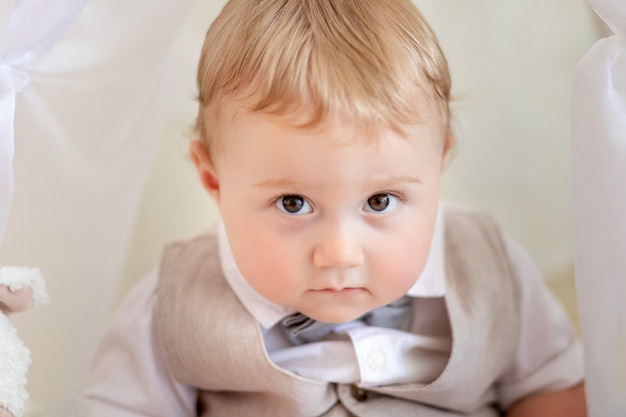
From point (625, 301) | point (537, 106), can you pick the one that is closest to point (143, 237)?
point (537, 106)

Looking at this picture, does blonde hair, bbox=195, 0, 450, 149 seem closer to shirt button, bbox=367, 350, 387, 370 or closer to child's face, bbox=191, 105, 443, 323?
child's face, bbox=191, 105, 443, 323

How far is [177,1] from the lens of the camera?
1.12 metres

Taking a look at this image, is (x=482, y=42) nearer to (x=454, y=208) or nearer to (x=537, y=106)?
(x=537, y=106)

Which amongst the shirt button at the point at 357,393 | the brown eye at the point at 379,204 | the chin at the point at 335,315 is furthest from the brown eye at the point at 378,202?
the shirt button at the point at 357,393

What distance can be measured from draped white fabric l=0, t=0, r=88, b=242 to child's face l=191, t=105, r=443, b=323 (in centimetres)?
20

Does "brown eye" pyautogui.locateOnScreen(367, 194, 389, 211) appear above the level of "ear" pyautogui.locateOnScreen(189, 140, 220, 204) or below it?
below

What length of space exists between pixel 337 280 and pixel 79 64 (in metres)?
0.42

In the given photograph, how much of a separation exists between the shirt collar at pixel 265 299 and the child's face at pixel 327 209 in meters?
0.08

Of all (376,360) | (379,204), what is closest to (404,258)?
(379,204)

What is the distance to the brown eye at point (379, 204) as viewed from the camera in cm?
100

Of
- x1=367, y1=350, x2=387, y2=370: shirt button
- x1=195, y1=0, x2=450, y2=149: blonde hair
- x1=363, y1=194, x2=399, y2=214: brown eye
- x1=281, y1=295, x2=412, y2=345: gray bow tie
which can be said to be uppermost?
x1=195, y1=0, x2=450, y2=149: blonde hair

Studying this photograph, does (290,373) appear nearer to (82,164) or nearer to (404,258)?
(404,258)

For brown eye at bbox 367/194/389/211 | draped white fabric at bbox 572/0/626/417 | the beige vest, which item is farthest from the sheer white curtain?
draped white fabric at bbox 572/0/626/417

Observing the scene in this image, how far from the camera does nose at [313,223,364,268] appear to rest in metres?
0.97
